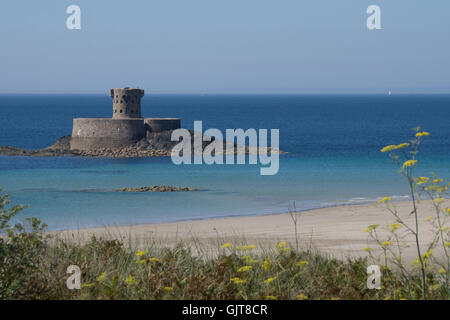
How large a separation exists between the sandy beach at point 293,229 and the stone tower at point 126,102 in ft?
110

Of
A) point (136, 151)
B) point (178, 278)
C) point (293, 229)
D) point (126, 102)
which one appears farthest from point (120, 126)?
point (178, 278)

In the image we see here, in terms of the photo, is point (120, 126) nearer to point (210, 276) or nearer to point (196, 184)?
point (196, 184)

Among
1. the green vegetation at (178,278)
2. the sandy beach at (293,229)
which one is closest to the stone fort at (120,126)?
the sandy beach at (293,229)

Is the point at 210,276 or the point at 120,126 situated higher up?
the point at 120,126

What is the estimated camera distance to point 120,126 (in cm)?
5831

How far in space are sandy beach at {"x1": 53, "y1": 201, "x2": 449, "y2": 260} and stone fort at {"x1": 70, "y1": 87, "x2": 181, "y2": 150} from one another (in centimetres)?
3251

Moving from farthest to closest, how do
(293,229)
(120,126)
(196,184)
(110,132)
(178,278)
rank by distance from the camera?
1. (110,132)
2. (120,126)
3. (196,184)
4. (293,229)
5. (178,278)

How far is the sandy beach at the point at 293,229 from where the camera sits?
1792cm

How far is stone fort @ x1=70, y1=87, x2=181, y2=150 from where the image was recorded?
58.5 meters

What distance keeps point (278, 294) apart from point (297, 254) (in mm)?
2304

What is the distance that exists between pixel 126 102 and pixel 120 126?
98.6 inches

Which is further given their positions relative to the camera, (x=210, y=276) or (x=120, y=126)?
(x=120, y=126)

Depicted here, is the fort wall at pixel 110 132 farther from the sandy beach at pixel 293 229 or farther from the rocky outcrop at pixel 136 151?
the sandy beach at pixel 293 229
